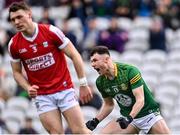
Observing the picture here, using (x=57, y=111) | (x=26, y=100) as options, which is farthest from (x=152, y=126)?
(x=26, y=100)

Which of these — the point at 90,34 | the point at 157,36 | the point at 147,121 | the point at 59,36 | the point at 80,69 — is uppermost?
the point at 59,36

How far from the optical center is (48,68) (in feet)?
37.9

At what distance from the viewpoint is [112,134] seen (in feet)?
39.6

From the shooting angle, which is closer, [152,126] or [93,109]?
[152,126]

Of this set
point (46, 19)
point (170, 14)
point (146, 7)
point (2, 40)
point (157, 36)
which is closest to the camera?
point (157, 36)

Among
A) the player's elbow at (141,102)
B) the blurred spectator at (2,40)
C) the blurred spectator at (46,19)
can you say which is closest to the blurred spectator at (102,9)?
the blurred spectator at (46,19)

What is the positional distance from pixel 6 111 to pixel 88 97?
276 inches

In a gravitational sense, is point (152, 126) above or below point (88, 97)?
below

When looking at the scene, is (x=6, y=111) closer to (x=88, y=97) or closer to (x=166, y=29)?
(x=166, y=29)

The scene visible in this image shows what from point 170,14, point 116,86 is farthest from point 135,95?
point 170,14

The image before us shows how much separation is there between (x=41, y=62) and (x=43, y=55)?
101mm

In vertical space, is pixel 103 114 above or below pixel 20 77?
below

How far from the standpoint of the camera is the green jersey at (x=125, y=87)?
1155cm

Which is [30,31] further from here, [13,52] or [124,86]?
[124,86]
